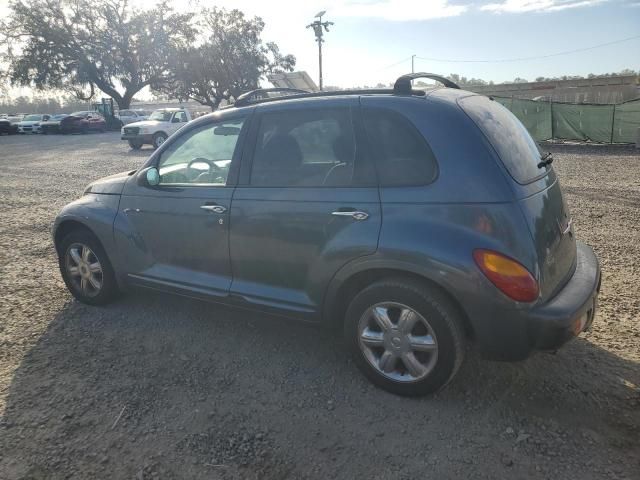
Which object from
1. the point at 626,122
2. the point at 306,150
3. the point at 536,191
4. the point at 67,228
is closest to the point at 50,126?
the point at 626,122

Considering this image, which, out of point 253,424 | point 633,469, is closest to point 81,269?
point 253,424

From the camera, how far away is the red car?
32.5 meters

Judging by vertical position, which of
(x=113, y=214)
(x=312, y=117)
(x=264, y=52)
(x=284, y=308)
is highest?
(x=264, y=52)

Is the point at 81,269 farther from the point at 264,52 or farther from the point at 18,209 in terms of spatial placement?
the point at 264,52

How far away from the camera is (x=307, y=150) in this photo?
3162 millimetres

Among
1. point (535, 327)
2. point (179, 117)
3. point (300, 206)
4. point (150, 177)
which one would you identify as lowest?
point (535, 327)

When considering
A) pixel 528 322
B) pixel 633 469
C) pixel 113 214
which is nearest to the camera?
pixel 633 469

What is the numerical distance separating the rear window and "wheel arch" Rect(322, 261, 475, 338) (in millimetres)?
747

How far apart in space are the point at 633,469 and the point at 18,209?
9.66 m

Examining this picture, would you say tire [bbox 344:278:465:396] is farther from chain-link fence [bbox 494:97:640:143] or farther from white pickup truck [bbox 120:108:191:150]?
white pickup truck [bbox 120:108:191:150]

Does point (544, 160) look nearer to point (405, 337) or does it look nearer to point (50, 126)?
point (405, 337)

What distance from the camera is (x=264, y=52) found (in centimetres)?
4750

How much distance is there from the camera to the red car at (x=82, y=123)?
32.5 m

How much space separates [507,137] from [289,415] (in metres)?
2.11
